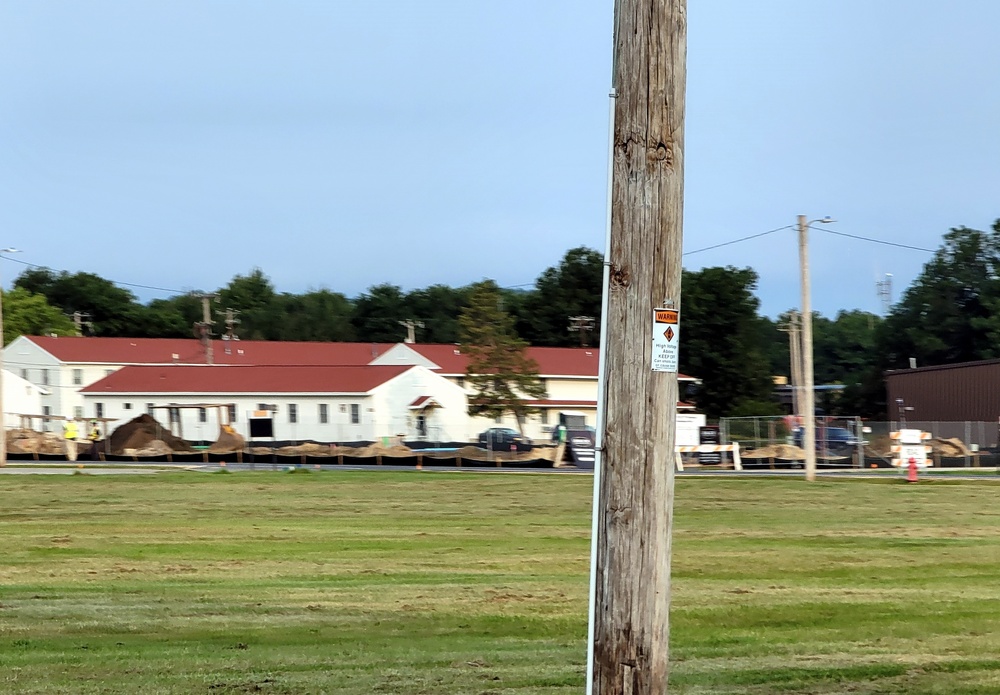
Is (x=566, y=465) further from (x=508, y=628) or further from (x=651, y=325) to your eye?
(x=651, y=325)

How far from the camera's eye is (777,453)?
159ft

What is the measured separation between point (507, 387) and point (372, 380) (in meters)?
8.29

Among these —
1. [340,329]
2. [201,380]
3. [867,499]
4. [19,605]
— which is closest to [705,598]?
[19,605]

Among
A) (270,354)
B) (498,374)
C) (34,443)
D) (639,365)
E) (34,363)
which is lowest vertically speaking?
(34,443)

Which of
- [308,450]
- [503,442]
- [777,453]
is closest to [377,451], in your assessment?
[308,450]

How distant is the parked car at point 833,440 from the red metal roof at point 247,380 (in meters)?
27.3

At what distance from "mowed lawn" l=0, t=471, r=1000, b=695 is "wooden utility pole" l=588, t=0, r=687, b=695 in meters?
2.77

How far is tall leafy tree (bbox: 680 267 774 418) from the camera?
97.9 meters

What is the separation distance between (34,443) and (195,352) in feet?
136

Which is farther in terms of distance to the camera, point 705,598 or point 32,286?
point 32,286

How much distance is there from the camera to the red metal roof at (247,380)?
242 ft

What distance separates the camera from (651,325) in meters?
5.91

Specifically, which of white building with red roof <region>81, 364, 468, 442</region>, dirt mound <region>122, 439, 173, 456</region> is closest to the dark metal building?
white building with red roof <region>81, 364, 468, 442</region>

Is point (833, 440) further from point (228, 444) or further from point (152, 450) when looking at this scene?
point (152, 450)
